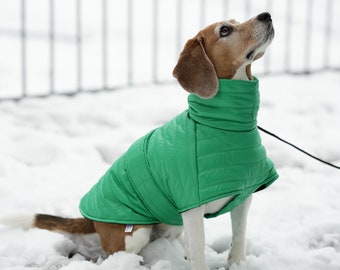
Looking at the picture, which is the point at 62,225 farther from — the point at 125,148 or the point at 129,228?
the point at 125,148

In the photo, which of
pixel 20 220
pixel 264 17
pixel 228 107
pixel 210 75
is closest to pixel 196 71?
pixel 210 75

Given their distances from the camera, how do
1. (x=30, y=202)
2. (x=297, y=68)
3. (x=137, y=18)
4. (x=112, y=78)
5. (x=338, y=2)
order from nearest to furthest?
(x=30, y=202), (x=112, y=78), (x=137, y=18), (x=297, y=68), (x=338, y=2)

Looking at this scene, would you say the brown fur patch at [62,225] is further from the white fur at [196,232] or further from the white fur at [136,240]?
the white fur at [196,232]

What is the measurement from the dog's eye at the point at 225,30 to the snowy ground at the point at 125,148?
0.96m

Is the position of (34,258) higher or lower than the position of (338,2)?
lower

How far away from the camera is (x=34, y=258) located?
262 cm

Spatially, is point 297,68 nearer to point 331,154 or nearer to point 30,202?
point 331,154

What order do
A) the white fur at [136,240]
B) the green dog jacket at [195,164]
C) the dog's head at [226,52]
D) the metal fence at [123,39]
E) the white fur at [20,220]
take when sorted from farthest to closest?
the metal fence at [123,39] → the white fur at [20,220] → the white fur at [136,240] → the dog's head at [226,52] → the green dog jacket at [195,164]

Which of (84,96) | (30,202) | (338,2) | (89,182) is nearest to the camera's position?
(30,202)

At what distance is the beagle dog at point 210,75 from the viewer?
2.32m

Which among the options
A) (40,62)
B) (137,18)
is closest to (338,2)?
(137,18)

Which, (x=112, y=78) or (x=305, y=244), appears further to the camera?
(x=112, y=78)

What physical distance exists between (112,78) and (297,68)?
2294mm

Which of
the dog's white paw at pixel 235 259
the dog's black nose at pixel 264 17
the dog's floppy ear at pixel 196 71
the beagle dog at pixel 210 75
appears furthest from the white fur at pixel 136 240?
the dog's black nose at pixel 264 17
